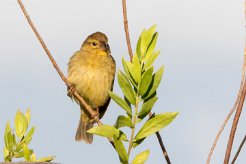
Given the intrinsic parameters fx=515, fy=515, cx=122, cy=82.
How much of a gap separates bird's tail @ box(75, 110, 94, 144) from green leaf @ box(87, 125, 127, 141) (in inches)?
235

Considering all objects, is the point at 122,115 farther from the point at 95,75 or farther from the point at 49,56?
the point at 95,75

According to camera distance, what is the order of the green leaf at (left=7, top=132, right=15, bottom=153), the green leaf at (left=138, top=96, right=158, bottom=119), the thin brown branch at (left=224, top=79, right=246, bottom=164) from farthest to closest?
1. the green leaf at (left=7, top=132, right=15, bottom=153)
2. the green leaf at (left=138, top=96, right=158, bottom=119)
3. the thin brown branch at (left=224, top=79, right=246, bottom=164)

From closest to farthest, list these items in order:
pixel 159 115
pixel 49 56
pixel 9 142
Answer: pixel 159 115
pixel 9 142
pixel 49 56

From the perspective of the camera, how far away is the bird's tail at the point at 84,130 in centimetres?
816

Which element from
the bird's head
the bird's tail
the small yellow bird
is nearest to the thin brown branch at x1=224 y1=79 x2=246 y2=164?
the small yellow bird

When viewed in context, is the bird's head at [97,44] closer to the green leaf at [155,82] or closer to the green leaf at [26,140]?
the green leaf at [26,140]

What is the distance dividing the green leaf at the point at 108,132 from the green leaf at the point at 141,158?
0.10 meters

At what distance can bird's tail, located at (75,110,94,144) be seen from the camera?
8.16 meters

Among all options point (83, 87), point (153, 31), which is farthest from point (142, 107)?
point (83, 87)

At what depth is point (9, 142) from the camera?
8.45 feet

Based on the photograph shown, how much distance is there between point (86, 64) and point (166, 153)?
5.37 m

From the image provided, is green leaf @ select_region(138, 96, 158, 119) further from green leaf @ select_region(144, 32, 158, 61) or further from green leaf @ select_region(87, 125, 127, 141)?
green leaf @ select_region(144, 32, 158, 61)

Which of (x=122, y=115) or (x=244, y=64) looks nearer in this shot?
(x=122, y=115)

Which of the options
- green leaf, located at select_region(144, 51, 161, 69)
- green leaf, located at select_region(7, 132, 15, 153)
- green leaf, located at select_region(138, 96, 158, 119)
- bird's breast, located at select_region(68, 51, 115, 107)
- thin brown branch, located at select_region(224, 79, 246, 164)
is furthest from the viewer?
bird's breast, located at select_region(68, 51, 115, 107)
